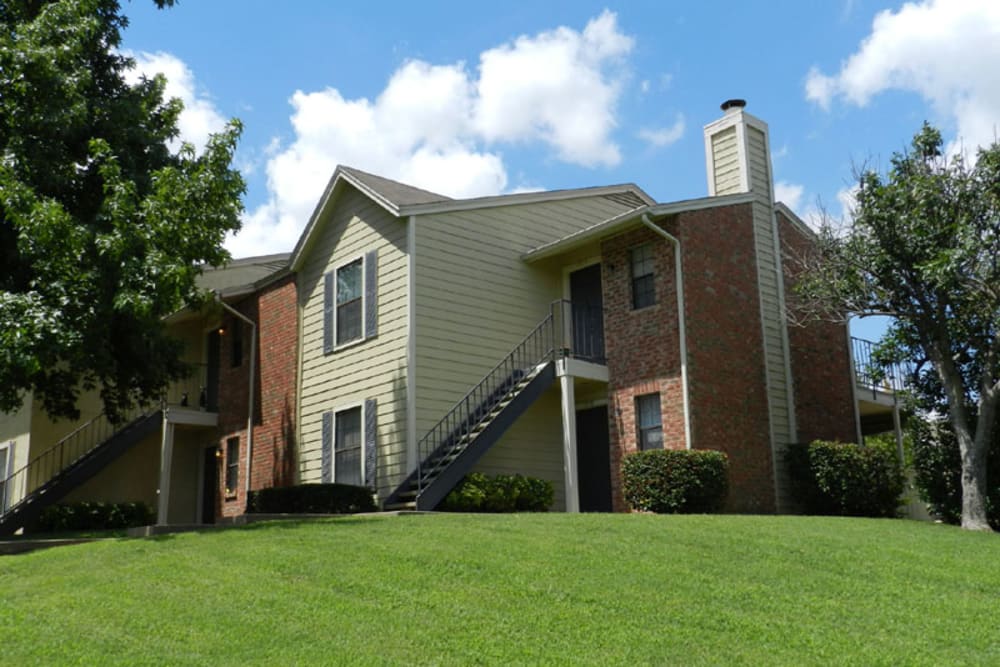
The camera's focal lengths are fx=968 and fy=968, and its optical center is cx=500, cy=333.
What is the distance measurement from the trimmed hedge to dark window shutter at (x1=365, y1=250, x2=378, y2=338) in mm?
3036

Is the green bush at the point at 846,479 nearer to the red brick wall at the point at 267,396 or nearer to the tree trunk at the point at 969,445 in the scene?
the tree trunk at the point at 969,445

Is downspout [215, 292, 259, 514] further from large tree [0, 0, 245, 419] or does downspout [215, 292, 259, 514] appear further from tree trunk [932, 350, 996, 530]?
tree trunk [932, 350, 996, 530]

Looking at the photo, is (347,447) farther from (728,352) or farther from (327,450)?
(728,352)

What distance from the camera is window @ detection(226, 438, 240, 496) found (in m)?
22.1

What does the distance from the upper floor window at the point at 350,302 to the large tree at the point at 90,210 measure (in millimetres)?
3274

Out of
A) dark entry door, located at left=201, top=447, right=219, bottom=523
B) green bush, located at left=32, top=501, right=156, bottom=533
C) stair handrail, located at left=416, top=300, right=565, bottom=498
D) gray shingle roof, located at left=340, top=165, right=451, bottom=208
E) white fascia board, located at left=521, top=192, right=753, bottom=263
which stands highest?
gray shingle roof, located at left=340, top=165, right=451, bottom=208

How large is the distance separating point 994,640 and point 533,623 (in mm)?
3472

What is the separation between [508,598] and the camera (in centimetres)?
799

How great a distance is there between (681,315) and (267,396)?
31.5 ft

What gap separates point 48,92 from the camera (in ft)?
48.0

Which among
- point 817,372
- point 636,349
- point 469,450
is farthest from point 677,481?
point 817,372

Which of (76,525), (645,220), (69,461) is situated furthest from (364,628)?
(69,461)

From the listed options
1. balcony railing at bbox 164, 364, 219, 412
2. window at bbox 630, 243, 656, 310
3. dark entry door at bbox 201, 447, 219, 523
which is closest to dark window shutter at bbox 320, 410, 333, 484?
dark entry door at bbox 201, 447, 219, 523

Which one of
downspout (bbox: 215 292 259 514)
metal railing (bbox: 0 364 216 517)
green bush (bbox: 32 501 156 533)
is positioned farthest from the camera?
metal railing (bbox: 0 364 216 517)
